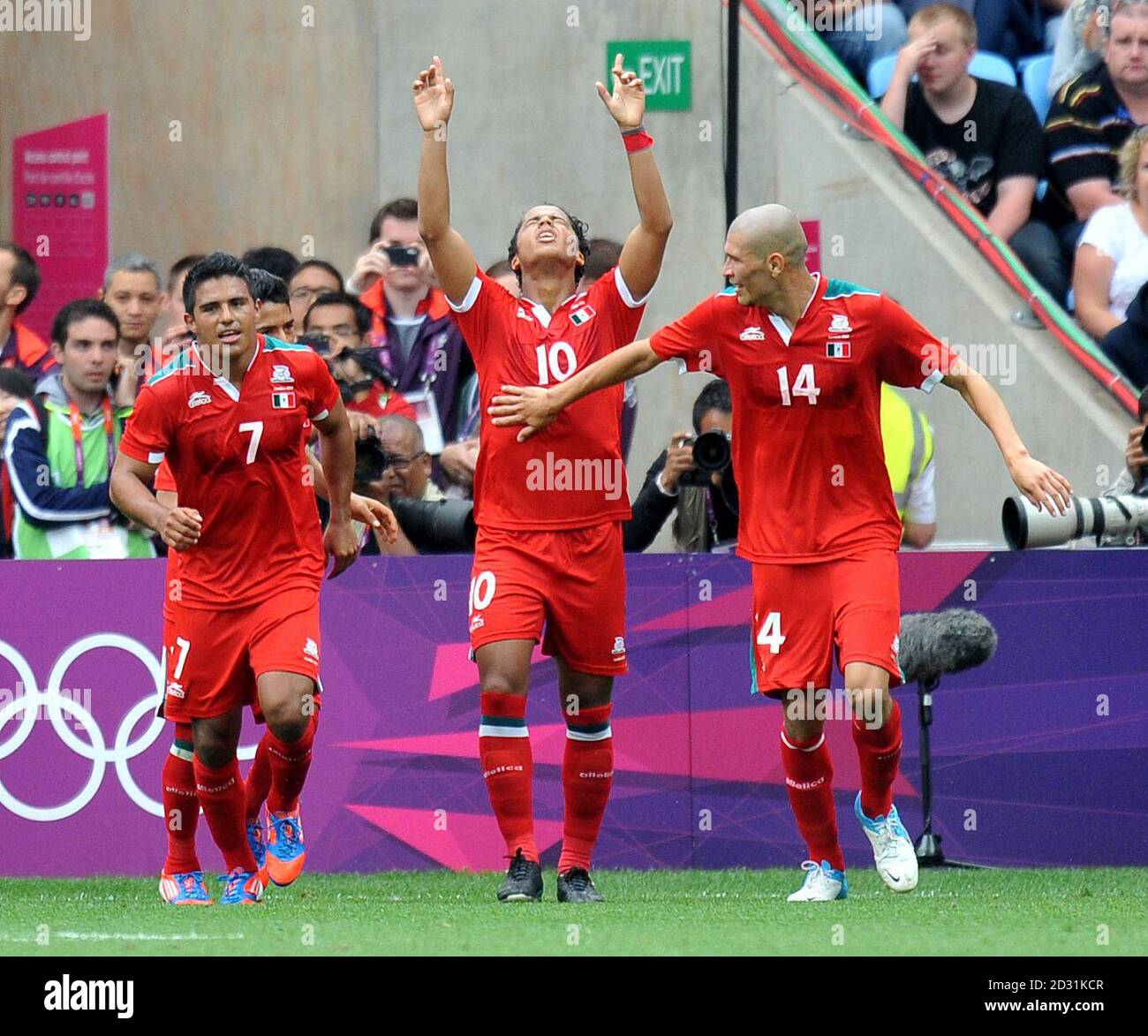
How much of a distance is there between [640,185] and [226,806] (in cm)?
257

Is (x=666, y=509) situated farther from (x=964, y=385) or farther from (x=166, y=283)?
(x=166, y=283)

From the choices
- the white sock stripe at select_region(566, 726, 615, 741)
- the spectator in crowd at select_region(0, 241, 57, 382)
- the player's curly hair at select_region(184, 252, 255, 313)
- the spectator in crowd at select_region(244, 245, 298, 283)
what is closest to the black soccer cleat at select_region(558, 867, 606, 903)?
the white sock stripe at select_region(566, 726, 615, 741)

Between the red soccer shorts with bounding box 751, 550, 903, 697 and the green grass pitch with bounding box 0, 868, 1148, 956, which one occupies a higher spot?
the red soccer shorts with bounding box 751, 550, 903, 697

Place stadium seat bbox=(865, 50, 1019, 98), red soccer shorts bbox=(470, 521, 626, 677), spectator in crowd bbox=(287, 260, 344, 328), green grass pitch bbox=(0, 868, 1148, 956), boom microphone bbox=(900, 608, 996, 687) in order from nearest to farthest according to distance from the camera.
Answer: green grass pitch bbox=(0, 868, 1148, 956) < red soccer shorts bbox=(470, 521, 626, 677) < boom microphone bbox=(900, 608, 996, 687) < spectator in crowd bbox=(287, 260, 344, 328) < stadium seat bbox=(865, 50, 1019, 98)

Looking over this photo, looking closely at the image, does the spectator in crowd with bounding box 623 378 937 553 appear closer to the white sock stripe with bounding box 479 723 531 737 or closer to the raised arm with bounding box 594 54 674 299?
the raised arm with bounding box 594 54 674 299

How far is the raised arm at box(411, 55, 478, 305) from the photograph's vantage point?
24.4 feet

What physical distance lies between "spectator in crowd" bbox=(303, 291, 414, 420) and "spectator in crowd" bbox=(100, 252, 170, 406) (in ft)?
2.53

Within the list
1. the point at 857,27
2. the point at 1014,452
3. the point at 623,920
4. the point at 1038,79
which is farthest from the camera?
the point at 857,27

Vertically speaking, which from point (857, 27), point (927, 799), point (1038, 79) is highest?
point (857, 27)

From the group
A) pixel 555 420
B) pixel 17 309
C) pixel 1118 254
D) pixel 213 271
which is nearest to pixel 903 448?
pixel 1118 254

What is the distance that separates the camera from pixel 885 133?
10.8 metres

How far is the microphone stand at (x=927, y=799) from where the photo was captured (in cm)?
874

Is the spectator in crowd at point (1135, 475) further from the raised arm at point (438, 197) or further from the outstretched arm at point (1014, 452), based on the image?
the raised arm at point (438, 197)

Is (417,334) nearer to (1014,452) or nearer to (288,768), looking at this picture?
(288,768)
